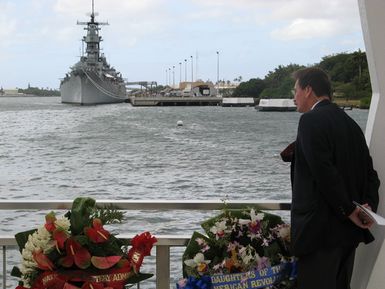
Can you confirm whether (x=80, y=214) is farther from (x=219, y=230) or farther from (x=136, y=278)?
(x=219, y=230)

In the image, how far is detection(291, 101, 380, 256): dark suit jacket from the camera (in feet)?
11.3

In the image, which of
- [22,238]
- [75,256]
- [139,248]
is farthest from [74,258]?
[22,238]

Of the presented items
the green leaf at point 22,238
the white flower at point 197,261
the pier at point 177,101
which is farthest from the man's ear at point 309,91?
the pier at point 177,101

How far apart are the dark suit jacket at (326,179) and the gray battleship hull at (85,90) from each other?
13052 cm

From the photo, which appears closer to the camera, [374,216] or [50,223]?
[374,216]

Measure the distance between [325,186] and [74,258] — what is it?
4.65ft

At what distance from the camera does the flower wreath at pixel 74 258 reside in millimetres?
3510

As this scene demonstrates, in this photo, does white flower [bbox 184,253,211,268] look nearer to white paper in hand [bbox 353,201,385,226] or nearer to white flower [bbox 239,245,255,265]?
white flower [bbox 239,245,255,265]

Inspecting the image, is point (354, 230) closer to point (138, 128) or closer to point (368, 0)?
point (368, 0)

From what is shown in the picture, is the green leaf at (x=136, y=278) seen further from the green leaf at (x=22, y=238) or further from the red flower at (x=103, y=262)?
the green leaf at (x=22, y=238)

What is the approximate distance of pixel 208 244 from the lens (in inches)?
150

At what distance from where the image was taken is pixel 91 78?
13288 centimetres

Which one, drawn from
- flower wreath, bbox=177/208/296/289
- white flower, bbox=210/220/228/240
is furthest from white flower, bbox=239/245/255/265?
white flower, bbox=210/220/228/240

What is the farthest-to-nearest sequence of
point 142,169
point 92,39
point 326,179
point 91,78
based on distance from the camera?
point 92,39, point 91,78, point 142,169, point 326,179
